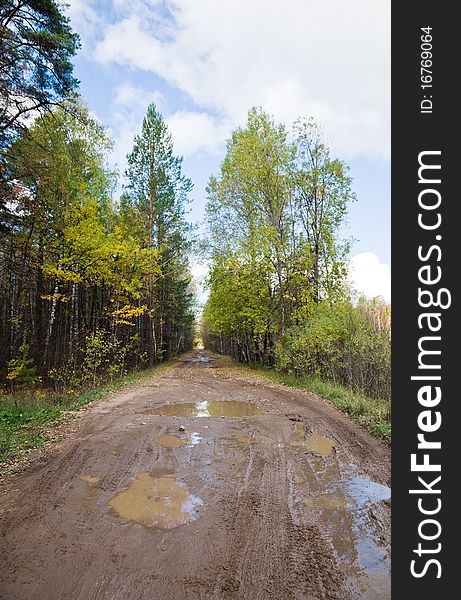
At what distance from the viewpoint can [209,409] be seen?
7.43m

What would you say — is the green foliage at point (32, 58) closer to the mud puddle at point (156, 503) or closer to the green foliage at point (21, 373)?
the green foliage at point (21, 373)

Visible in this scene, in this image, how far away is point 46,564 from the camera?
8.10 feet

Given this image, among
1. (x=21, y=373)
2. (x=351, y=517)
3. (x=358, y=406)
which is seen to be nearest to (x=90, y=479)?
(x=351, y=517)

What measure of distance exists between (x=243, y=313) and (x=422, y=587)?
1420 cm

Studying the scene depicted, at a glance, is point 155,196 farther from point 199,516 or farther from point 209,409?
point 199,516

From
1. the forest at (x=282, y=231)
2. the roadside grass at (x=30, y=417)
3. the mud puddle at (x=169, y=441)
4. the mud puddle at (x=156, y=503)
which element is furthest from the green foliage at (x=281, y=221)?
the mud puddle at (x=156, y=503)

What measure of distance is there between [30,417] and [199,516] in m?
5.15

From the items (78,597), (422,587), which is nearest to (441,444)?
(422,587)

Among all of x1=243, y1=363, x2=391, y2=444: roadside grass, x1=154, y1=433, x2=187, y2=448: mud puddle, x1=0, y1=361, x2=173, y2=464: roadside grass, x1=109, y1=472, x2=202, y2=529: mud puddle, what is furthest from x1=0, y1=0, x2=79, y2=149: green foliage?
x1=243, y1=363, x2=391, y2=444: roadside grass

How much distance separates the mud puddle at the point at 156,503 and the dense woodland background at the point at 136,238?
6.94 metres

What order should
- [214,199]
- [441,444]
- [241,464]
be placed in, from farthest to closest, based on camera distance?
[214,199]
[241,464]
[441,444]

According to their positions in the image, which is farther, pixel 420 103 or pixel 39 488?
pixel 39 488

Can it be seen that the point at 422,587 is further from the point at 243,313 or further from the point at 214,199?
the point at 214,199

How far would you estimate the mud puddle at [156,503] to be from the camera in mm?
3049
